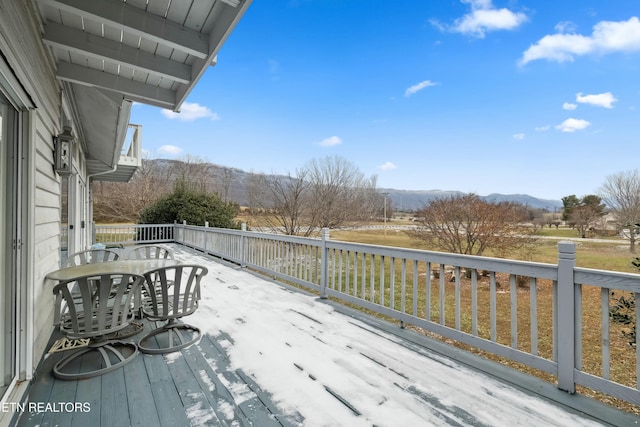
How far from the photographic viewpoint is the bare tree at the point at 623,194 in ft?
41.6

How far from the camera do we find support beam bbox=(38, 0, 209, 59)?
6.97 ft

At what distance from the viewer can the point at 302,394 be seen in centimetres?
204

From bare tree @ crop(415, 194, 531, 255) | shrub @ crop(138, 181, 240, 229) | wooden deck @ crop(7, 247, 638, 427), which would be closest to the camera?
wooden deck @ crop(7, 247, 638, 427)

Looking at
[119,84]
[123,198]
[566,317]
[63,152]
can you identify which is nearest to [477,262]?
[566,317]

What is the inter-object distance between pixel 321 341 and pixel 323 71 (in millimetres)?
15530

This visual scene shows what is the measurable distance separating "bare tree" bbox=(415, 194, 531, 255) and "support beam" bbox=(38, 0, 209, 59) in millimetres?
8183

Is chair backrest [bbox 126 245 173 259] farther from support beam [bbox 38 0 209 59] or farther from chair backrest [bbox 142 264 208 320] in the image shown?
support beam [bbox 38 0 209 59]

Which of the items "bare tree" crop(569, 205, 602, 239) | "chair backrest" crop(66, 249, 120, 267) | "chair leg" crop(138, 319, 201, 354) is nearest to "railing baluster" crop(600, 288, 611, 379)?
"chair leg" crop(138, 319, 201, 354)

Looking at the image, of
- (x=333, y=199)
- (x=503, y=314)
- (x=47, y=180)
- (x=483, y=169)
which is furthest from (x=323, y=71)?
(x=483, y=169)

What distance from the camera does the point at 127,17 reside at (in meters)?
2.26

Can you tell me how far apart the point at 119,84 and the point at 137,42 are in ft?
3.17

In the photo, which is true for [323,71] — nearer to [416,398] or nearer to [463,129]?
[463,129]

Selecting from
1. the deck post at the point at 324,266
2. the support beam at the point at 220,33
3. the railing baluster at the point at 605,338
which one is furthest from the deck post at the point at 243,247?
the railing baluster at the point at 605,338

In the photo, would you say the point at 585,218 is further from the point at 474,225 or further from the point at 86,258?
the point at 86,258
